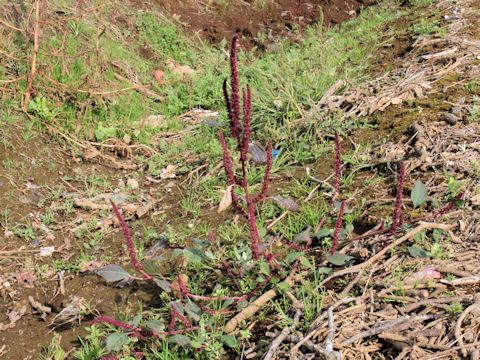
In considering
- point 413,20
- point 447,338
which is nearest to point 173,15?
point 413,20

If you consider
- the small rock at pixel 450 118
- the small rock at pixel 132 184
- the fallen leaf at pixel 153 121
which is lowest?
the small rock at pixel 132 184

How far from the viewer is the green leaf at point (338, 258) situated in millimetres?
2215

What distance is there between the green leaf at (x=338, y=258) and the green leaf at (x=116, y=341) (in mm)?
917

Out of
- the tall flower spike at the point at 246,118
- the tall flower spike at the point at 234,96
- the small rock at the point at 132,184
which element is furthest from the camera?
the small rock at the point at 132,184

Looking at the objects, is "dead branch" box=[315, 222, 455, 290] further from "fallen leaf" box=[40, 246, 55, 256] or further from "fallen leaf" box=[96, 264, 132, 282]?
"fallen leaf" box=[40, 246, 55, 256]

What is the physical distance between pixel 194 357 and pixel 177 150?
2.19 meters

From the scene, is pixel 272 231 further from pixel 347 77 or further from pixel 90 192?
pixel 347 77

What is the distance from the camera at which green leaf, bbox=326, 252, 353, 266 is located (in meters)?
2.21

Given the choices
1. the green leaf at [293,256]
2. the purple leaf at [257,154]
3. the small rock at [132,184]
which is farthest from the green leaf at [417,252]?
the small rock at [132,184]

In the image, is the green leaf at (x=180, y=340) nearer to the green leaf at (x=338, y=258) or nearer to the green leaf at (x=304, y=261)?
the green leaf at (x=304, y=261)

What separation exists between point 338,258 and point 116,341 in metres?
0.99

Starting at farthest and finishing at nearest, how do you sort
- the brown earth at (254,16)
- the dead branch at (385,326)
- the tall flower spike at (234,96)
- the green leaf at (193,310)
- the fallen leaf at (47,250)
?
the brown earth at (254,16)
the fallen leaf at (47,250)
the green leaf at (193,310)
the dead branch at (385,326)
the tall flower spike at (234,96)

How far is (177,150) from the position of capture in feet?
13.6

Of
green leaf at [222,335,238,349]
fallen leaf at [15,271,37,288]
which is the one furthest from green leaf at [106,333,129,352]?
A: fallen leaf at [15,271,37,288]
